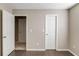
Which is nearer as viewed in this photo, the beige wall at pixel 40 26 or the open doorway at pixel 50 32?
the beige wall at pixel 40 26

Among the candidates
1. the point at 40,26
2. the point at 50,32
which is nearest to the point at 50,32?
the point at 50,32

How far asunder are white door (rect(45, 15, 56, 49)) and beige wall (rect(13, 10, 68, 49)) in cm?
25

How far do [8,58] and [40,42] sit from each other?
530cm

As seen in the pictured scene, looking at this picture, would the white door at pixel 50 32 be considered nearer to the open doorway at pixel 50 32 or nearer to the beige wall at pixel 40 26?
the open doorway at pixel 50 32

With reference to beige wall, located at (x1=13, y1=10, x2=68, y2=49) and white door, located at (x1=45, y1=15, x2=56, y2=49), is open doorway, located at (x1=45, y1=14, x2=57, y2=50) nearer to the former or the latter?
white door, located at (x1=45, y1=15, x2=56, y2=49)

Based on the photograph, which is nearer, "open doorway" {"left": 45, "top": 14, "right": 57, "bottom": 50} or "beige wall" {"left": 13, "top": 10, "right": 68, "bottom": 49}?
"beige wall" {"left": 13, "top": 10, "right": 68, "bottom": 49}

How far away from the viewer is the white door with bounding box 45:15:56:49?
6555mm

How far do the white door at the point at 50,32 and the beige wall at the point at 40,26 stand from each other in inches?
9.7

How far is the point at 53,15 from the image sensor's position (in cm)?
642

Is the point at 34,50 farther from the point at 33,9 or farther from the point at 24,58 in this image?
the point at 24,58

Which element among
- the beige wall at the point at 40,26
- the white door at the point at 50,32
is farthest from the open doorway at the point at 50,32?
the beige wall at the point at 40,26

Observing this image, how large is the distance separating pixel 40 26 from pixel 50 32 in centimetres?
63

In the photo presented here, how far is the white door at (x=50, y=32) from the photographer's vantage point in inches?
258

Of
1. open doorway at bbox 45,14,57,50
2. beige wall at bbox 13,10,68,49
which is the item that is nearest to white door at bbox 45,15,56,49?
open doorway at bbox 45,14,57,50
